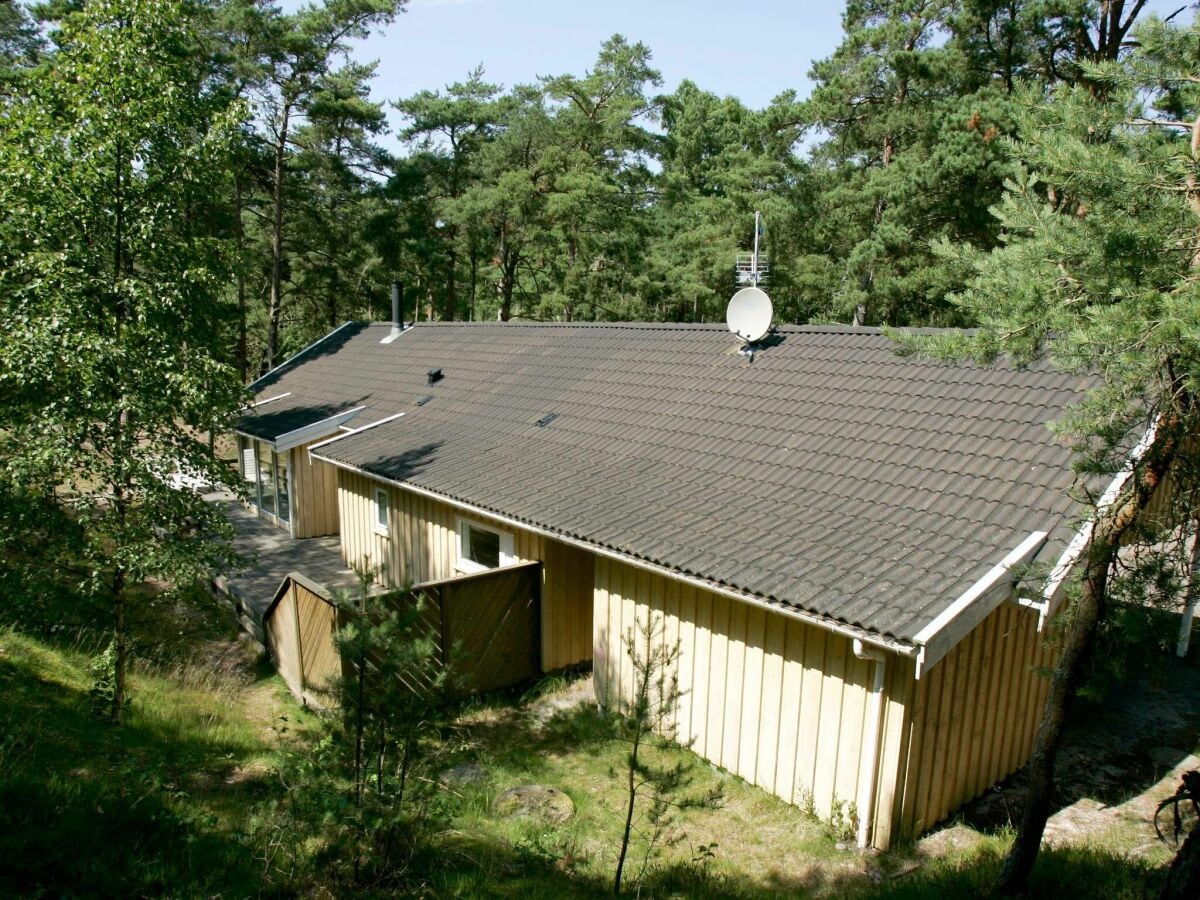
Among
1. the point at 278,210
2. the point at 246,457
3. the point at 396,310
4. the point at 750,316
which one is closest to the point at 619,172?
the point at 278,210

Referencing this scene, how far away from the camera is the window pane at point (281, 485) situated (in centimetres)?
1644

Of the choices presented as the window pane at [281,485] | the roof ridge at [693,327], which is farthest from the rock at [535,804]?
the window pane at [281,485]

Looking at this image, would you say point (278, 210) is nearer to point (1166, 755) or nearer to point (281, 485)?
point (281, 485)

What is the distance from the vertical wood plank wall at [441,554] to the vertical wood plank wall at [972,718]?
4.67 meters

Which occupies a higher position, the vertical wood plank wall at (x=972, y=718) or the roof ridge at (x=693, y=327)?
the roof ridge at (x=693, y=327)

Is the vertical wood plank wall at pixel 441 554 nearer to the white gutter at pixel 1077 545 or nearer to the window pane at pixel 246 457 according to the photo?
the white gutter at pixel 1077 545

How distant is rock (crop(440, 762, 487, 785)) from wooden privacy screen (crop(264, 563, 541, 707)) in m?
1.09

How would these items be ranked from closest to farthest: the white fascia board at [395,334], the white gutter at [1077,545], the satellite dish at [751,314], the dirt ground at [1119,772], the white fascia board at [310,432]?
the white gutter at [1077,545]
the dirt ground at [1119,772]
the satellite dish at [751,314]
the white fascia board at [310,432]
the white fascia board at [395,334]

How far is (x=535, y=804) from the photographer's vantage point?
6633 millimetres

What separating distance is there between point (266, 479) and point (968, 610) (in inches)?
627

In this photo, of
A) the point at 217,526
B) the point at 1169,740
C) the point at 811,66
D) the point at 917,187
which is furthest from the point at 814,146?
the point at 217,526

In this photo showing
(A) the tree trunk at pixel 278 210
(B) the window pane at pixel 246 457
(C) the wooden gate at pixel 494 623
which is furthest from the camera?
(A) the tree trunk at pixel 278 210

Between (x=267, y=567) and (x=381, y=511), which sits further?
(x=267, y=567)

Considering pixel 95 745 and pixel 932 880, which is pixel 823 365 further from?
pixel 95 745
